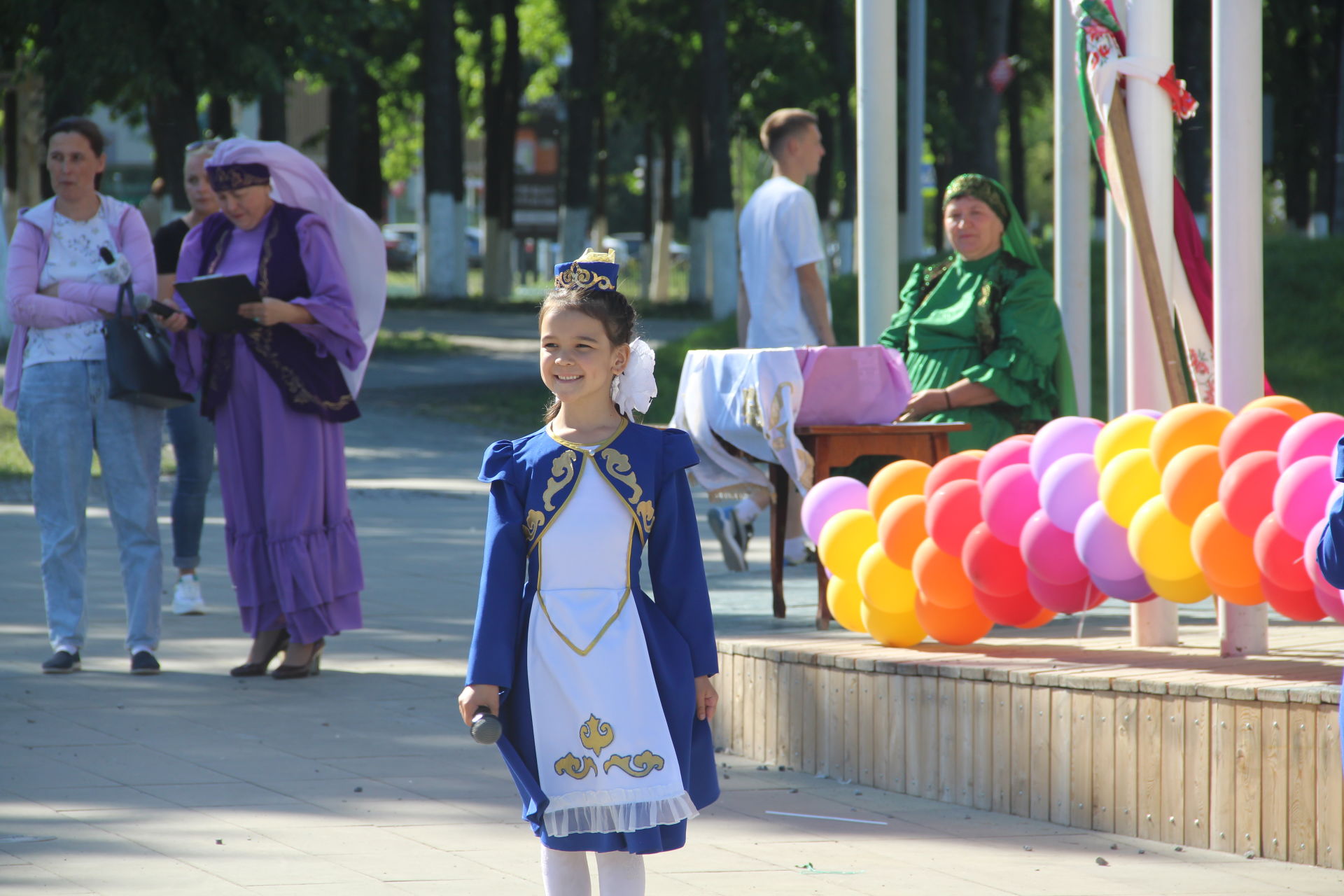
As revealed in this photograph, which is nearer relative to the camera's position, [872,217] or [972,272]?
[972,272]

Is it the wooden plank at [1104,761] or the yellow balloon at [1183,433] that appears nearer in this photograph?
the wooden plank at [1104,761]

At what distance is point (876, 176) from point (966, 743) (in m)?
3.96

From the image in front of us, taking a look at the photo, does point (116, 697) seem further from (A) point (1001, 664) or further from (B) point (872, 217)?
(B) point (872, 217)

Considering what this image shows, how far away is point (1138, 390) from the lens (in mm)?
5898

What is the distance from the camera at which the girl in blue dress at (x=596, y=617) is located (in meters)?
3.50

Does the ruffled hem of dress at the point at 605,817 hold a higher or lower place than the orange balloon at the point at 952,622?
lower

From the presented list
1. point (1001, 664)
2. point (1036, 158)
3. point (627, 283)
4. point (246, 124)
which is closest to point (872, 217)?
point (1001, 664)

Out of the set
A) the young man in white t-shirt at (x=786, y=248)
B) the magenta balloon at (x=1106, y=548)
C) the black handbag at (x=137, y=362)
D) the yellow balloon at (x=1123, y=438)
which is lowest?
the magenta balloon at (x=1106, y=548)

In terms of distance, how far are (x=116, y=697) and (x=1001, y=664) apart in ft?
10.7

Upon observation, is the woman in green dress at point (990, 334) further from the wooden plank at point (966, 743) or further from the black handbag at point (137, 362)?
the black handbag at point (137, 362)

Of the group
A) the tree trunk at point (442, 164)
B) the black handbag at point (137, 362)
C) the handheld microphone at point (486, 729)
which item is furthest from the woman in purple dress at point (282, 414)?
the tree trunk at point (442, 164)

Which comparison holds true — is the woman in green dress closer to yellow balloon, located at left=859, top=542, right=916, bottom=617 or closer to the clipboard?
yellow balloon, located at left=859, top=542, right=916, bottom=617

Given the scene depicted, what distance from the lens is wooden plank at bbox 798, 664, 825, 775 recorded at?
567 centimetres

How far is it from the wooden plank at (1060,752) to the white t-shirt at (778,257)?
3.83 metres
